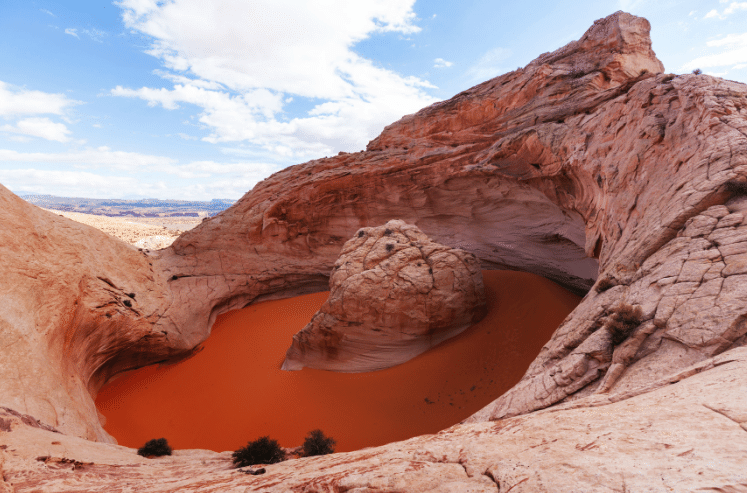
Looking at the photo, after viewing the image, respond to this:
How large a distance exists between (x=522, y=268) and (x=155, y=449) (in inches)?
463

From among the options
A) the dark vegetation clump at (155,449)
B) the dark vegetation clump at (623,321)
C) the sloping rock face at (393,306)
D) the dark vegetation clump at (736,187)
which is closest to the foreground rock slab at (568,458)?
the dark vegetation clump at (623,321)

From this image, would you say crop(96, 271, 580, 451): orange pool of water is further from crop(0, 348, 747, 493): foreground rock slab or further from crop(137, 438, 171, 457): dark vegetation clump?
crop(0, 348, 747, 493): foreground rock slab

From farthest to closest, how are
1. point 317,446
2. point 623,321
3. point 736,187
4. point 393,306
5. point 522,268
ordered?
point 522,268
point 393,306
point 317,446
point 736,187
point 623,321

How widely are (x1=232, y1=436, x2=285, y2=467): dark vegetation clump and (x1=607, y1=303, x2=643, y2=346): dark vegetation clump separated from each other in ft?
17.2

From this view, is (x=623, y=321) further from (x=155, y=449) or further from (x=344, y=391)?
(x=155, y=449)

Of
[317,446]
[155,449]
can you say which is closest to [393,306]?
[317,446]

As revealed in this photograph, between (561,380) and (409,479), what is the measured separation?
259 cm

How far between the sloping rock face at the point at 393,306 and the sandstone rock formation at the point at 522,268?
337cm

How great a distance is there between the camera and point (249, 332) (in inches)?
492

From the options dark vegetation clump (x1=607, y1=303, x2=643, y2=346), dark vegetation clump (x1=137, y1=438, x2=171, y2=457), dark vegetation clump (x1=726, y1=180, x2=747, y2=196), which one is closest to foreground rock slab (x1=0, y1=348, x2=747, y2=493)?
dark vegetation clump (x1=607, y1=303, x2=643, y2=346)

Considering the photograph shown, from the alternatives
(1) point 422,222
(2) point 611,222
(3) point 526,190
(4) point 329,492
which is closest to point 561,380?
(4) point 329,492

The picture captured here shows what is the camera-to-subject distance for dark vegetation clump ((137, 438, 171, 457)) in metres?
5.79

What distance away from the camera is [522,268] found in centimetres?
1180

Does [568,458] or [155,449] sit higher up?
[568,458]
